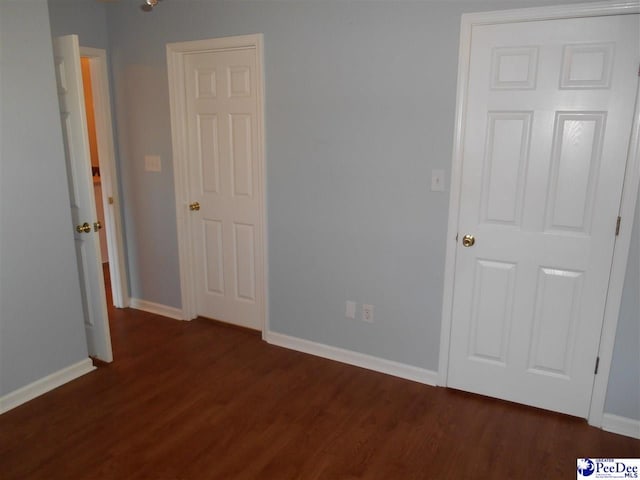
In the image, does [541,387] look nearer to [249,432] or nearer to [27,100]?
[249,432]

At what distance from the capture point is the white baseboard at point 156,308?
3830mm

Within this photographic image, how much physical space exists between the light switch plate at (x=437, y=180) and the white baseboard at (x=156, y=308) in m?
2.32

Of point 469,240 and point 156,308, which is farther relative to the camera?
point 156,308

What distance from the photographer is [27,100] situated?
2465mm

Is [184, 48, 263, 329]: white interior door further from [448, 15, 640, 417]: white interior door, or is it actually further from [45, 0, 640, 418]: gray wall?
[448, 15, 640, 417]: white interior door

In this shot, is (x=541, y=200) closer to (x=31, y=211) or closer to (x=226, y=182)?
(x=226, y=182)

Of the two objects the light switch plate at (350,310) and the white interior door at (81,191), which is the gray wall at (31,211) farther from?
the light switch plate at (350,310)

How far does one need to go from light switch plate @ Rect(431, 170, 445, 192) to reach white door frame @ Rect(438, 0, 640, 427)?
0.20 ft

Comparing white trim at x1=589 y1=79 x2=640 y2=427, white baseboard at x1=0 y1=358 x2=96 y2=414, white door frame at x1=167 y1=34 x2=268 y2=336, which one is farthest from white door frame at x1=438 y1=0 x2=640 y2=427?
white baseboard at x1=0 y1=358 x2=96 y2=414

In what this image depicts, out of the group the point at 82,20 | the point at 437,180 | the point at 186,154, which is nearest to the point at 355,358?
the point at 437,180

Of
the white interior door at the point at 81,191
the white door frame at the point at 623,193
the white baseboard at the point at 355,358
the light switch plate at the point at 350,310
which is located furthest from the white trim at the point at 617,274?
the white interior door at the point at 81,191

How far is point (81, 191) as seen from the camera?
282cm

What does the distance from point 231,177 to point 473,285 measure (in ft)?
6.08

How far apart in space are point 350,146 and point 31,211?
183 centimetres
